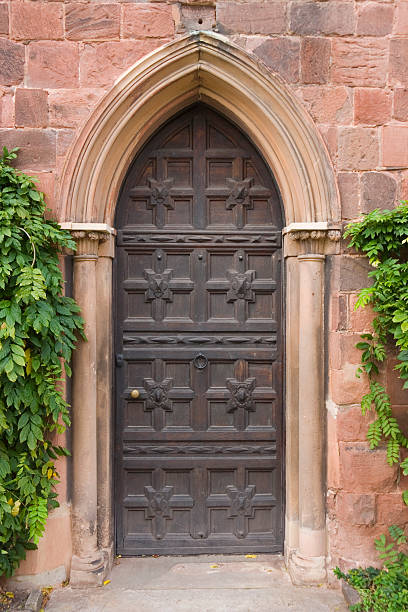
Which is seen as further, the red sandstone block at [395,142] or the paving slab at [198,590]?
the red sandstone block at [395,142]

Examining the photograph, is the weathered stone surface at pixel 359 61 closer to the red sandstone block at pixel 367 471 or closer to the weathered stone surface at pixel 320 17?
the weathered stone surface at pixel 320 17

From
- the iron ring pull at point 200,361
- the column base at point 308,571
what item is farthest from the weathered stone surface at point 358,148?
the column base at point 308,571

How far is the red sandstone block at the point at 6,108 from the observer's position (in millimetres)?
3340

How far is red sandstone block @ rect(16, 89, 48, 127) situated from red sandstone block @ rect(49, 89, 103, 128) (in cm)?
5

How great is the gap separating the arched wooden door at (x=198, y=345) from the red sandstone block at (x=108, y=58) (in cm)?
52

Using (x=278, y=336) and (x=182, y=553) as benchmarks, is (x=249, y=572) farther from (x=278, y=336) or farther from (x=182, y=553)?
(x=278, y=336)

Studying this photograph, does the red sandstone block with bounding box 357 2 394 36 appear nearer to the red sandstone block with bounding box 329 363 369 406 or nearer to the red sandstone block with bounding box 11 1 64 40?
the red sandstone block with bounding box 11 1 64 40

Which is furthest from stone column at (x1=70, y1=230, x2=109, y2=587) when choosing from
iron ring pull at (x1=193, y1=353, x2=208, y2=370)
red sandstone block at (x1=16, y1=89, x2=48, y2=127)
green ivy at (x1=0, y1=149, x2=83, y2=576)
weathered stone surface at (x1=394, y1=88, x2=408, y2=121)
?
weathered stone surface at (x1=394, y1=88, x2=408, y2=121)

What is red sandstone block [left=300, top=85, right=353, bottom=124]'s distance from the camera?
3.39m

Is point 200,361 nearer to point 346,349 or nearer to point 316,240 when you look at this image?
point 346,349

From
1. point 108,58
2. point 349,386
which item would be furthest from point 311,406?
point 108,58

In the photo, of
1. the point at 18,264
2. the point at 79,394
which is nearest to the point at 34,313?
the point at 18,264

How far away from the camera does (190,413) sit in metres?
3.71

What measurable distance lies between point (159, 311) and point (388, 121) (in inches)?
79.4
